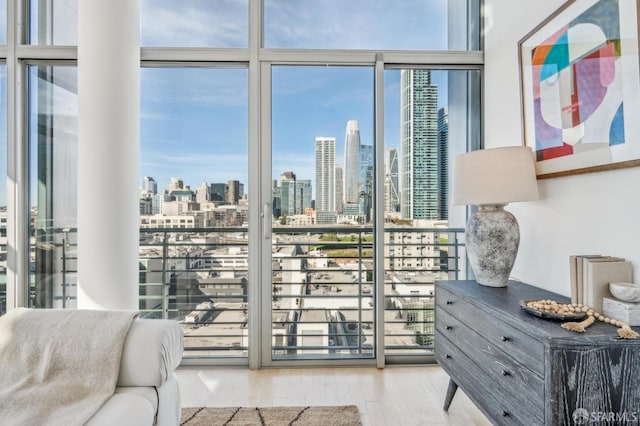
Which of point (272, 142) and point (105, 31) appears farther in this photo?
point (272, 142)

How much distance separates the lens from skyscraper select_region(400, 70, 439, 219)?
2.70 meters

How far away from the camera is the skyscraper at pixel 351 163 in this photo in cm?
268

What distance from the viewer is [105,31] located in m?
2.29

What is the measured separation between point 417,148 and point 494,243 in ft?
3.45

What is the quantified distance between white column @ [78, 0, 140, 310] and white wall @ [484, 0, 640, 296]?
2450 mm

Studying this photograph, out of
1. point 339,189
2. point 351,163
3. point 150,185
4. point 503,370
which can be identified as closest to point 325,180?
point 339,189

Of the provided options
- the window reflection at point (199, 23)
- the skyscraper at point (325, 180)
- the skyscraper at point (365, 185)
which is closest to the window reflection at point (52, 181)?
the window reflection at point (199, 23)

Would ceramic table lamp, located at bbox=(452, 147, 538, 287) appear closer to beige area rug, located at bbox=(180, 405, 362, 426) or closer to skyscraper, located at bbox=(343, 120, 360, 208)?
skyscraper, located at bbox=(343, 120, 360, 208)

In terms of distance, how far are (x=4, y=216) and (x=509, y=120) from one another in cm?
350

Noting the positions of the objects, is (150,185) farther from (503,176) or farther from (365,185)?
(503,176)

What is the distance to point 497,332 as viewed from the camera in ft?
4.99

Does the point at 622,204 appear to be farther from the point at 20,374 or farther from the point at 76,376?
the point at 20,374

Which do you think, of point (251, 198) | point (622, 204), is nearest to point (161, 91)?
point (251, 198)

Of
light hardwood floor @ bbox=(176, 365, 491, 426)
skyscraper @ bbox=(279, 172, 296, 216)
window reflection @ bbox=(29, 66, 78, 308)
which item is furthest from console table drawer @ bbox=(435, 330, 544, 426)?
window reflection @ bbox=(29, 66, 78, 308)
